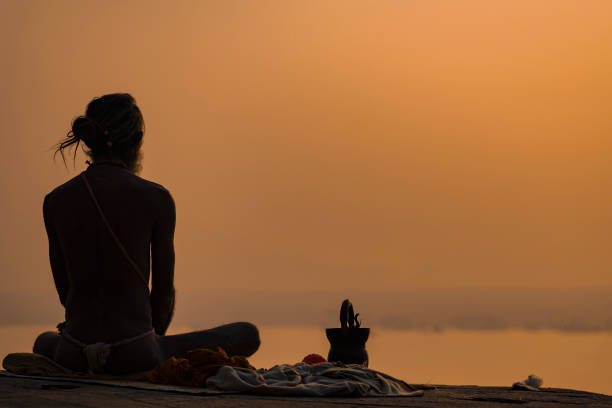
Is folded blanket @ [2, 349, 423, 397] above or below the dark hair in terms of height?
below

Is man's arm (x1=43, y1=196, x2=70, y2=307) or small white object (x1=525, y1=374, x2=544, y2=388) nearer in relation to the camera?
man's arm (x1=43, y1=196, x2=70, y2=307)

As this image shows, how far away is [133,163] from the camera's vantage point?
227 inches

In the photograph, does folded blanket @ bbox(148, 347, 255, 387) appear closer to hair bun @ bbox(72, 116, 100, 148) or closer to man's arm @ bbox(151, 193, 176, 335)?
man's arm @ bbox(151, 193, 176, 335)

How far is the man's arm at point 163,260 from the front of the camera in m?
5.69

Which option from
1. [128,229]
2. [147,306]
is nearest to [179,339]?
[147,306]

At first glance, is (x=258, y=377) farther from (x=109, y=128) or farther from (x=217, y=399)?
(x=109, y=128)

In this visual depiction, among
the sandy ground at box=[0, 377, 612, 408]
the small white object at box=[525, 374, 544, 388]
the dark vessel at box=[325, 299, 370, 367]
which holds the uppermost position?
the dark vessel at box=[325, 299, 370, 367]

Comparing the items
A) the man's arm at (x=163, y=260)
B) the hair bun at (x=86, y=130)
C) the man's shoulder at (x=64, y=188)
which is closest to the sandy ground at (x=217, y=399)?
the man's arm at (x=163, y=260)

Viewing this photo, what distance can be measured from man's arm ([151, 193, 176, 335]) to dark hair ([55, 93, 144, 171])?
0.44 m

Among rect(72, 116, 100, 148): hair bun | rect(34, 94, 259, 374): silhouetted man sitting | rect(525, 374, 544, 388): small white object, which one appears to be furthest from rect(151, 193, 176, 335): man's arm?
rect(525, 374, 544, 388): small white object

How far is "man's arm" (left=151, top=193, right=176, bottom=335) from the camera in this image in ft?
18.7

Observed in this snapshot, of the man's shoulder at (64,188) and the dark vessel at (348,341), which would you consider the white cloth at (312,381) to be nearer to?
the dark vessel at (348,341)

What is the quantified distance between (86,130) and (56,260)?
0.92m

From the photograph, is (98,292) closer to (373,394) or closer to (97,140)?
(97,140)
